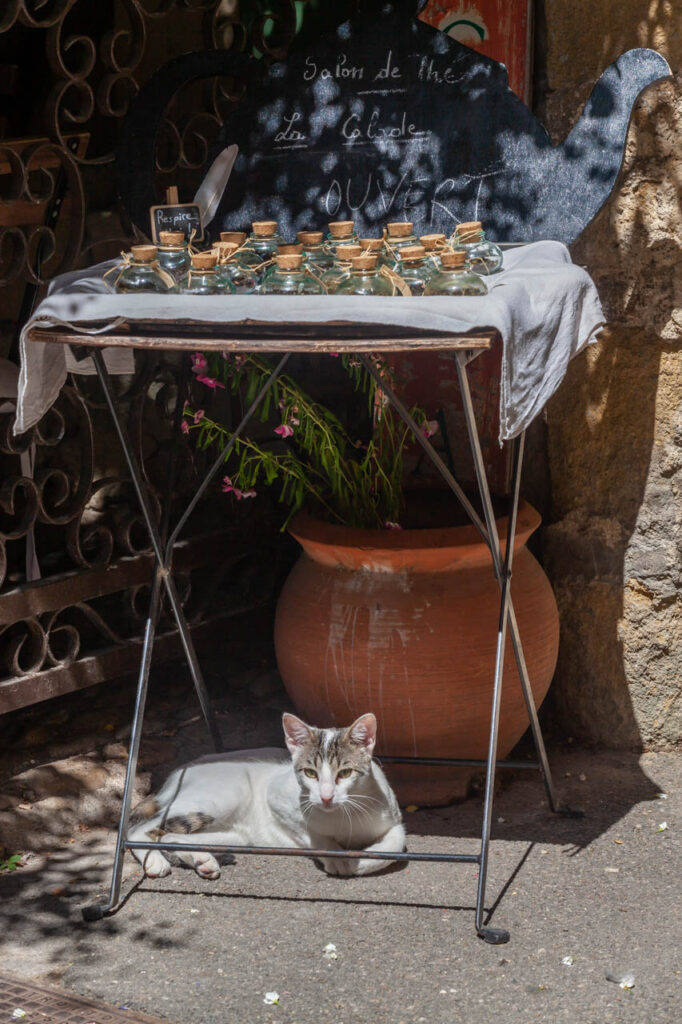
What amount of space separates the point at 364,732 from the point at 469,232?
1.44 metres

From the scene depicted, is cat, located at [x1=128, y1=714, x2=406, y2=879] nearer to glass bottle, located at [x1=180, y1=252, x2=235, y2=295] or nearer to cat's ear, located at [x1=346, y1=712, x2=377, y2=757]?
cat's ear, located at [x1=346, y1=712, x2=377, y2=757]

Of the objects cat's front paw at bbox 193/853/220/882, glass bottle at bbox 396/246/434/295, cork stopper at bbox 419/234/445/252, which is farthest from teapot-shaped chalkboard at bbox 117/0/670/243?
cat's front paw at bbox 193/853/220/882

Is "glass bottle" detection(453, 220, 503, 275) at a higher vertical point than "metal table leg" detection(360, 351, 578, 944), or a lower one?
higher

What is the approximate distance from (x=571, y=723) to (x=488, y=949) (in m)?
1.39

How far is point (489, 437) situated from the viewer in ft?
14.8

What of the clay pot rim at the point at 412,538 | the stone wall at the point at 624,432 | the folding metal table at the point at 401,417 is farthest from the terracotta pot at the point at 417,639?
the stone wall at the point at 624,432

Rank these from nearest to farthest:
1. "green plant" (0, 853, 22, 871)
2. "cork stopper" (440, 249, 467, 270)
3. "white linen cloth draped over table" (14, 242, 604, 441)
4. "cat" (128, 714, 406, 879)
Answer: "white linen cloth draped over table" (14, 242, 604, 441)
"cork stopper" (440, 249, 467, 270)
"cat" (128, 714, 406, 879)
"green plant" (0, 853, 22, 871)

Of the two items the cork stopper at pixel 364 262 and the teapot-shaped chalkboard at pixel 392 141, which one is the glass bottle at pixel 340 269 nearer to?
the cork stopper at pixel 364 262

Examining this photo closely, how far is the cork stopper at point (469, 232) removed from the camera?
3.43m

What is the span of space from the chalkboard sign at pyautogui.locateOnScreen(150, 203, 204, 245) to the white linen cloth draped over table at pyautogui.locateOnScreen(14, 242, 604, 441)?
384mm

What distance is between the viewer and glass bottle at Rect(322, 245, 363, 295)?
3363 millimetres

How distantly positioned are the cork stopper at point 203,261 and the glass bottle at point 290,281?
154mm

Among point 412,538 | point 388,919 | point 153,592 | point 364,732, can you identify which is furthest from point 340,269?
point 388,919

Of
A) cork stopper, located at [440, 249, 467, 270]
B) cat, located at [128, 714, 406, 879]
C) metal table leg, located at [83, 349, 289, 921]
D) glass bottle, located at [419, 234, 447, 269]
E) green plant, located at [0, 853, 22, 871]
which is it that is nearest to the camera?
cork stopper, located at [440, 249, 467, 270]
